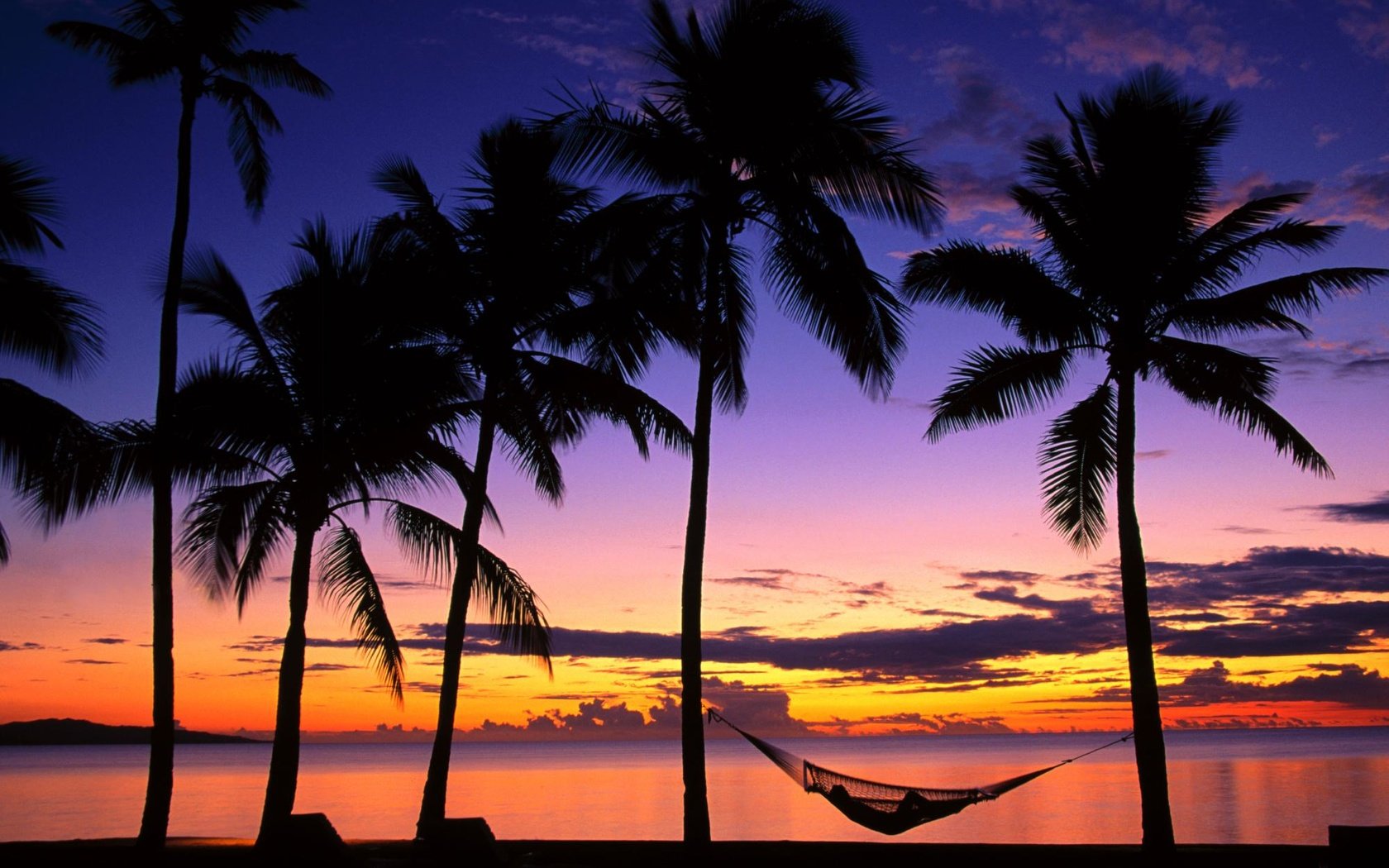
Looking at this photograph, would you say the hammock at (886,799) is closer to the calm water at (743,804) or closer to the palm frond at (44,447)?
the palm frond at (44,447)

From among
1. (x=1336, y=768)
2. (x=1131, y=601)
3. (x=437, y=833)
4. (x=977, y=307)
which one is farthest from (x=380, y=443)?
(x=1336, y=768)

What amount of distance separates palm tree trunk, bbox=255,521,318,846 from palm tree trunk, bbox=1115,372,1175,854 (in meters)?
8.68

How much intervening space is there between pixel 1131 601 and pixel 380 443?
807 centimetres

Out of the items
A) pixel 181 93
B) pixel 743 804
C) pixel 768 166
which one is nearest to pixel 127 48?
pixel 181 93

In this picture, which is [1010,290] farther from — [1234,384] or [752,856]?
[752,856]

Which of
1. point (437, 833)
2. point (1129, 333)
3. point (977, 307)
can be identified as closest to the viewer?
point (437, 833)

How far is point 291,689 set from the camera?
41.0 ft

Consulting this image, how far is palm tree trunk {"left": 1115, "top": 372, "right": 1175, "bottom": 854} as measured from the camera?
1136 centimetres

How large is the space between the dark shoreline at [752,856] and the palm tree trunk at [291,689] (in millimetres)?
601

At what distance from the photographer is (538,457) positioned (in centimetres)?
1504

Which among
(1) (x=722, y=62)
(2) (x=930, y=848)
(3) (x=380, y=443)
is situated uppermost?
(1) (x=722, y=62)

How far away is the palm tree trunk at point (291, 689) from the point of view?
1227cm

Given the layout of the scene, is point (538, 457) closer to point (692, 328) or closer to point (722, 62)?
point (692, 328)

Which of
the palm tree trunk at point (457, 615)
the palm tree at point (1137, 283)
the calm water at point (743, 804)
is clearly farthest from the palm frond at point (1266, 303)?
the calm water at point (743, 804)
